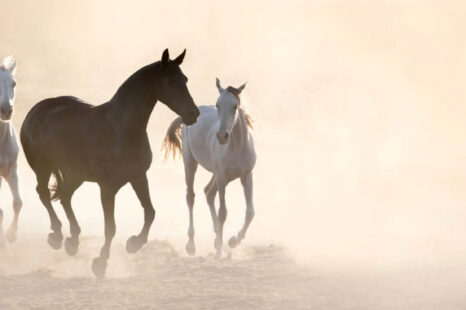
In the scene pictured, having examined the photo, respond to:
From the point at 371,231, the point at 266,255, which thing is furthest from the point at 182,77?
the point at 371,231

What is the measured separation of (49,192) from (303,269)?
6.17 meters

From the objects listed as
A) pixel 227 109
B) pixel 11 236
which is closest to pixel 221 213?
pixel 227 109

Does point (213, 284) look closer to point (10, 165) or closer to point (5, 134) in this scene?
point (10, 165)

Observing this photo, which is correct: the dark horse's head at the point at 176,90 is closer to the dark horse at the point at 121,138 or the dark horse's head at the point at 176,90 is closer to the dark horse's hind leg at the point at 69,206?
the dark horse at the point at 121,138

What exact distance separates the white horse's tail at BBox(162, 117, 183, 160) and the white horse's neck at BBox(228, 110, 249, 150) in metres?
2.82

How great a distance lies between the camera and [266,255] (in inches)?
620

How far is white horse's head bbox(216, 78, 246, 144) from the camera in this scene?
39.8ft

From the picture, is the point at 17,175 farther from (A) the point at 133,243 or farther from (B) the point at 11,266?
(A) the point at 133,243

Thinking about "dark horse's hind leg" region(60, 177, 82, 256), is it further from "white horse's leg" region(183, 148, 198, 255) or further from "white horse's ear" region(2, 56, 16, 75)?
"white horse's leg" region(183, 148, 198, 255)

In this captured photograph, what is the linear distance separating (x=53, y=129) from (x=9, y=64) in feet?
8.82

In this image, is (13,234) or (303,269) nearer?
(13,234)

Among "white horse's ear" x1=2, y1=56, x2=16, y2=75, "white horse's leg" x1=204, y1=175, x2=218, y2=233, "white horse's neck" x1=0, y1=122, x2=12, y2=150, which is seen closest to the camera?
"white horse's ear" x1=2, y1=56, x2=16, y2=75

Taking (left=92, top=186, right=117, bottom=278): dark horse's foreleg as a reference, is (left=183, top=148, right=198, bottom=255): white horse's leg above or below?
above

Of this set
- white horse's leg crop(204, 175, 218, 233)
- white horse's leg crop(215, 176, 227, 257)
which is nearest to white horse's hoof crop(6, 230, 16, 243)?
white horse's leg crop(215, 176, 227, 257)
